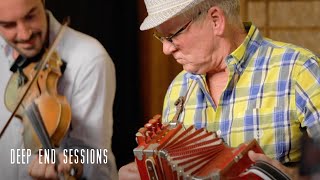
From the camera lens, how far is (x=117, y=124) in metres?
2.24

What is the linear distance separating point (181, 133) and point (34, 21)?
663 millimetres

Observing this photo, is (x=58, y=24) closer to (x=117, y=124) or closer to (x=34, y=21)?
(x=34, y=21)

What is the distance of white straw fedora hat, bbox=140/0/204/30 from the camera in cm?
183

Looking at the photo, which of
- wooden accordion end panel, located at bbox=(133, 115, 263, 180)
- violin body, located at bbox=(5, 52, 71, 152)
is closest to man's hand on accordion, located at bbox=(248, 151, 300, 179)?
wooden accordion end panel, located at bbox=(133, 115, 263, 180)

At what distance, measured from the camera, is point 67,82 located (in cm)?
209

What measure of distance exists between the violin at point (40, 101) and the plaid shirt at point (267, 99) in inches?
17.7

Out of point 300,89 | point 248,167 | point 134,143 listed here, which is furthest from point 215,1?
point 134,143

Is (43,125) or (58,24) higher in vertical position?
(58,24)

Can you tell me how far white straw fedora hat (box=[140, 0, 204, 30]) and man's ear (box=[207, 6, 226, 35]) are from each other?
5 centimetres

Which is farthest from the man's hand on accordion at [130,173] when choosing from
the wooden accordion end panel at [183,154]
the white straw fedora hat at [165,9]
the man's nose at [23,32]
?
the man's nose at [23,32]

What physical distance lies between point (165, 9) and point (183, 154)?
17.1 inches

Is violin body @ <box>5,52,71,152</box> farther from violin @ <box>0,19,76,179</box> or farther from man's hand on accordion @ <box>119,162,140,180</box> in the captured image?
man's hand on accordion @ <box>119,162,140,180</box>

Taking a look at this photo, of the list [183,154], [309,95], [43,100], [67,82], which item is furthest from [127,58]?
[309,95]

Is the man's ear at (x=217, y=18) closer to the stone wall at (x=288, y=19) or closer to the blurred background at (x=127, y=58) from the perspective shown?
the blurred background at (x=127, y=58)
